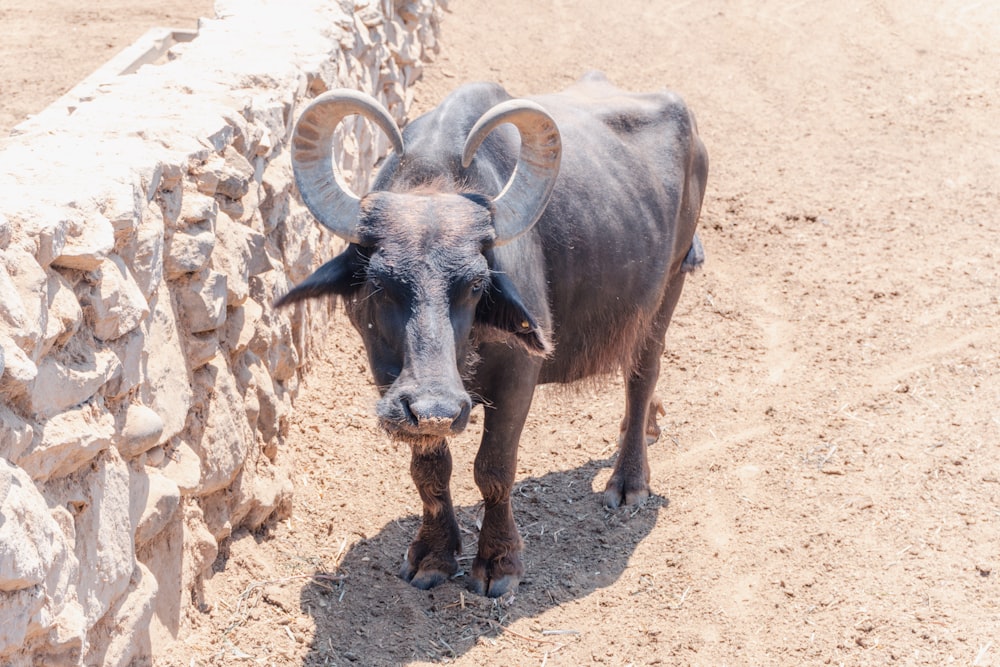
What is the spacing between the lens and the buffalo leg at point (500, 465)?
4883 millimetres

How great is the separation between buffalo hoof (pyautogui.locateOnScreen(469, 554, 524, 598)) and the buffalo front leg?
0.15 meters

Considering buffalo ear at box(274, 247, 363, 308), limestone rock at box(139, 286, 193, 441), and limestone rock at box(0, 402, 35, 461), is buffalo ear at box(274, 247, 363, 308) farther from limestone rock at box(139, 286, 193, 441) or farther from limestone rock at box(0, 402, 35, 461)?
limestone rock at box(0, 402, 35, 461)

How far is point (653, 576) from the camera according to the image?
5.27 meters

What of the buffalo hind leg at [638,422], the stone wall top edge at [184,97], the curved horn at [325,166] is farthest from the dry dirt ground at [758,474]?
the stone wall top edge at [184,97]

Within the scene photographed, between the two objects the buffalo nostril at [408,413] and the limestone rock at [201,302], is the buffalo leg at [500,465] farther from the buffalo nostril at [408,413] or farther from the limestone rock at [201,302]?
the limestone rock at [201,302]

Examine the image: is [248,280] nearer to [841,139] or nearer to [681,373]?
[681,373]

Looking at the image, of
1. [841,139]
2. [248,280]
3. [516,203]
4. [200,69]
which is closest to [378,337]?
[516,203]

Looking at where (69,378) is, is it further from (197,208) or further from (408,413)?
(197,208)

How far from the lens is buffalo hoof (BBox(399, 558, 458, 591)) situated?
16.8 ft

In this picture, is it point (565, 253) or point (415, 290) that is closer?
point (415, 290)

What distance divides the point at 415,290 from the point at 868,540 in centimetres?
270

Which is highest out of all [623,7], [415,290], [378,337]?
[415,290]

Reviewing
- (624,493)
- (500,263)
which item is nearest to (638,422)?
(624,493)

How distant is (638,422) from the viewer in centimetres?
611
